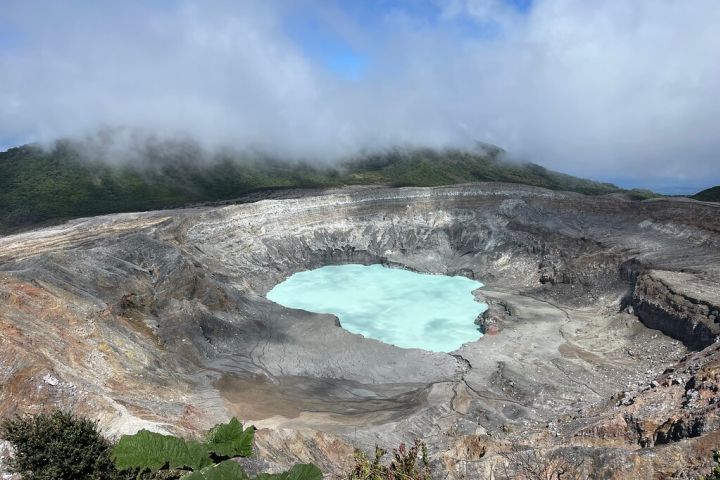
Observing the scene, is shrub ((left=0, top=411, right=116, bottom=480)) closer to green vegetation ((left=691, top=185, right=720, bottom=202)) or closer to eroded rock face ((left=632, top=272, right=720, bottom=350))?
eroded rock face ((left=632, top=272, right=720, bottom=350))

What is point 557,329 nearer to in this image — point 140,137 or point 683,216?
point 683,216

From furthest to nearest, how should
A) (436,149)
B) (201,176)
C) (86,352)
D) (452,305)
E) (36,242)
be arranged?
(436,149)
(201,176)
(452,305)
(36,242)
(86,352)

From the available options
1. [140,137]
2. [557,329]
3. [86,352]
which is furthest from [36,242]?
[140,137]

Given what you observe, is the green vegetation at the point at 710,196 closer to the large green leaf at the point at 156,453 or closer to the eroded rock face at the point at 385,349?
the eroded rock face at the point at 385,349

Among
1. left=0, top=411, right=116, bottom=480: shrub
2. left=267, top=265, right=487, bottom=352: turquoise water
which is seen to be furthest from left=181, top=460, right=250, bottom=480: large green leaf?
left=267, top=265, right=487, bottom=352: turquoise water

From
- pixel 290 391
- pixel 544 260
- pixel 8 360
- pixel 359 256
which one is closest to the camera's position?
pixel 8 360

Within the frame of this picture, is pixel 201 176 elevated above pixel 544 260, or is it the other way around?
pixel 201 176

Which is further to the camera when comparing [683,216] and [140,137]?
[140,137]
